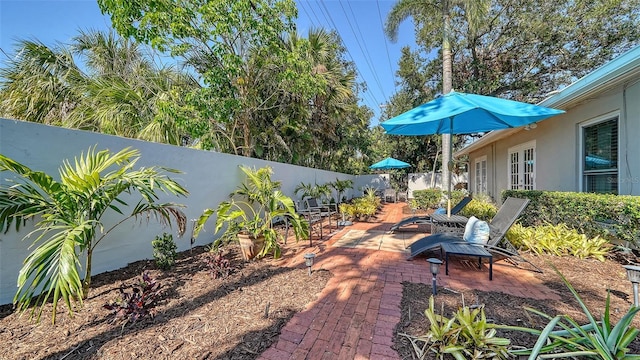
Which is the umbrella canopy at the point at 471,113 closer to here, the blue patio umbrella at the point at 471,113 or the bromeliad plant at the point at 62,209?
the blue patio umbrella at the point at 471,113

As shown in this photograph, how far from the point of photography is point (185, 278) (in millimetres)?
3455

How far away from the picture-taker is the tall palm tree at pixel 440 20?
9.42 metres

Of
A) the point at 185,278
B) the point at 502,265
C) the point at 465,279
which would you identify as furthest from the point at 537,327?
the point at 185,278

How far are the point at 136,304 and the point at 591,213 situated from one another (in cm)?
653

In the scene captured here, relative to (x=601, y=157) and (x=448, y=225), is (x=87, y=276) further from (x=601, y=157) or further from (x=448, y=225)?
(x=601, y=157)

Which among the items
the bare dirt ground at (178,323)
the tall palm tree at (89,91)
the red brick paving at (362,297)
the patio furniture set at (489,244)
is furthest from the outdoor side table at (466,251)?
the tall palm tree at (89,91)

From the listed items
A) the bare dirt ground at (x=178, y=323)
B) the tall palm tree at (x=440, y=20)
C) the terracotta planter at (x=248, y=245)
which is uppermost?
the tall palm tree at (x=440, y=20)

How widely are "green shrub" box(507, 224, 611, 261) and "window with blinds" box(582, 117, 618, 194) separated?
1.06 metres

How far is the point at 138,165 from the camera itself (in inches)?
150

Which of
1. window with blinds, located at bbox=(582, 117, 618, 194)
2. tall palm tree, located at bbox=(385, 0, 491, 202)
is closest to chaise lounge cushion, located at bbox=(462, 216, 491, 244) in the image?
window with blinds, located at bbox=(582, 117, 618, 194)

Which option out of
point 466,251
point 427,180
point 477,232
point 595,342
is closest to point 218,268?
point 466,251

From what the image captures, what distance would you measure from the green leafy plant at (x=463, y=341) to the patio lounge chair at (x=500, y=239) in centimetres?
207

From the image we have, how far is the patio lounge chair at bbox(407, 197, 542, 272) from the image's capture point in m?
3.81

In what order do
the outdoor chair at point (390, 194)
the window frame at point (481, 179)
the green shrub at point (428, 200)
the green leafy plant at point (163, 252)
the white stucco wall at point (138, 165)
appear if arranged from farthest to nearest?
the outdoor chair at point (390, 194)
the window frame at point (481, 179)
the green shrub at point (428, 200)
the green leafy plant at point (163, 252)
the white stucco wall at point (138, 165)
